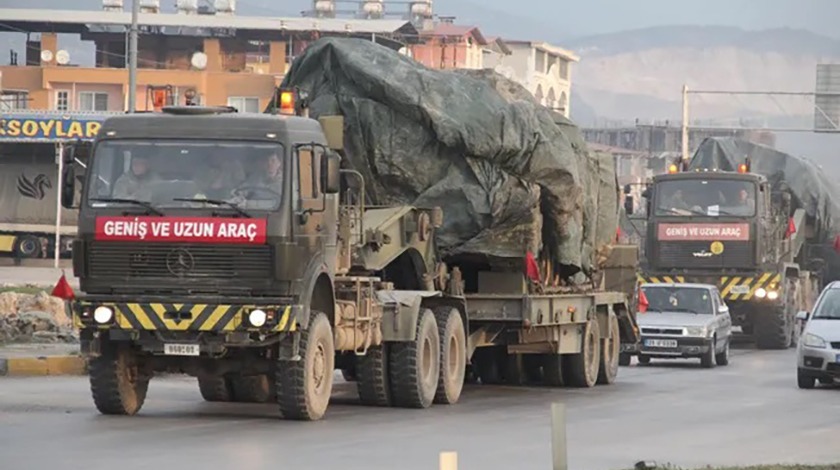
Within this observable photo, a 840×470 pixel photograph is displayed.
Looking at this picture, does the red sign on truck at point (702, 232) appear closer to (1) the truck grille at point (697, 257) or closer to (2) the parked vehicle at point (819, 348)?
(1) the truck grille at point (697, 257)

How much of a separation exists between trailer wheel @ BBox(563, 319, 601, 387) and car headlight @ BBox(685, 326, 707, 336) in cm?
707

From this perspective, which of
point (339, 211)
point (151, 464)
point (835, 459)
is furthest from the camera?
point (339, 211)

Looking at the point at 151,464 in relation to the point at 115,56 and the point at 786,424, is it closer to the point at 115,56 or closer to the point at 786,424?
the point at 786,424

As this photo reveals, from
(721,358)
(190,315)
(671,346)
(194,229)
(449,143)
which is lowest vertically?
(721,358)

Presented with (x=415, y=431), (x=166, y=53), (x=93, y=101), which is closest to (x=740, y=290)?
(x=415, y=431)

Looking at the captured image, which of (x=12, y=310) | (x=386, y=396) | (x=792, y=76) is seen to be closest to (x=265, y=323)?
(x=386, y=396)

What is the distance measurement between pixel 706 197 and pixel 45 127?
41798 mm

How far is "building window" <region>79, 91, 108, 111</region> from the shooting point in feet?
324

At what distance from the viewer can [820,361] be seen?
27016mm

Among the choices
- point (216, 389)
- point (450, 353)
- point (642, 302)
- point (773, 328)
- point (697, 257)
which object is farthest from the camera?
point (773, 328)

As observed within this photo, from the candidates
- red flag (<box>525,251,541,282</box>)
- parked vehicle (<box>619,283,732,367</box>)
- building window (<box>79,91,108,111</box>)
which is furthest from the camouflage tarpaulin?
building window (<box>79,91,108,111</box>)

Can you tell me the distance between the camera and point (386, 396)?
2172 centimetres

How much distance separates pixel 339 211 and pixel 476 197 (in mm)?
3137

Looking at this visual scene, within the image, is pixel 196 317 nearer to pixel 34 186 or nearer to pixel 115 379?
→ pixel 115 379
